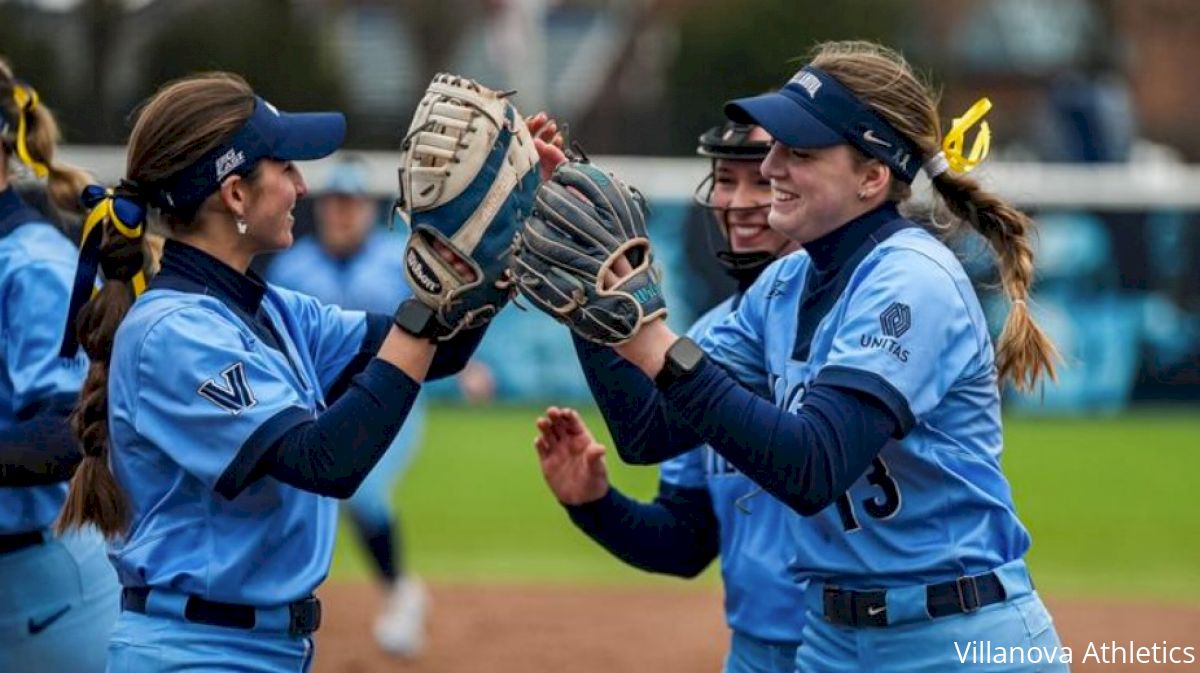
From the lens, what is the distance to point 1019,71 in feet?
111

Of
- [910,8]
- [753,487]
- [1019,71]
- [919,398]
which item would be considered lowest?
[1019,71]

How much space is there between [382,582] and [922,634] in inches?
215

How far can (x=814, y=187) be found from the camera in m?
3.87

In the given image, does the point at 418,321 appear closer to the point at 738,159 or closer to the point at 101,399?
the point at 101,399

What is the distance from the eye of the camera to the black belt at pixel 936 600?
3.77m

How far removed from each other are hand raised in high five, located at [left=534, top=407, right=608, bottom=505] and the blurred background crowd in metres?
0.96

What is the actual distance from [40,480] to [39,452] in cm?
9

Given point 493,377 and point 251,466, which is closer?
point 251,466

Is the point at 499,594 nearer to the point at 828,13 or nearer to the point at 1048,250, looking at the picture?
the point at 1048,250

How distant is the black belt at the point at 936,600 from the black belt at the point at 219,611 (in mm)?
1068

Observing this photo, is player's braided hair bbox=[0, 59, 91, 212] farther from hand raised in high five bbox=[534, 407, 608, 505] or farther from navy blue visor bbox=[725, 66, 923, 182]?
navy blue visor bbox=[725, 66, 923, 182]

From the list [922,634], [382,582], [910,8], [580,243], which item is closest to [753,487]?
[922,634]

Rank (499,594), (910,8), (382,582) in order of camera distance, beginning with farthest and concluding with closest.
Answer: (910,8)
(499,594)
(382,582)

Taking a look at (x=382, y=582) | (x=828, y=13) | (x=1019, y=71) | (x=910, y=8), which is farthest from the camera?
(x=1019, y=71)
